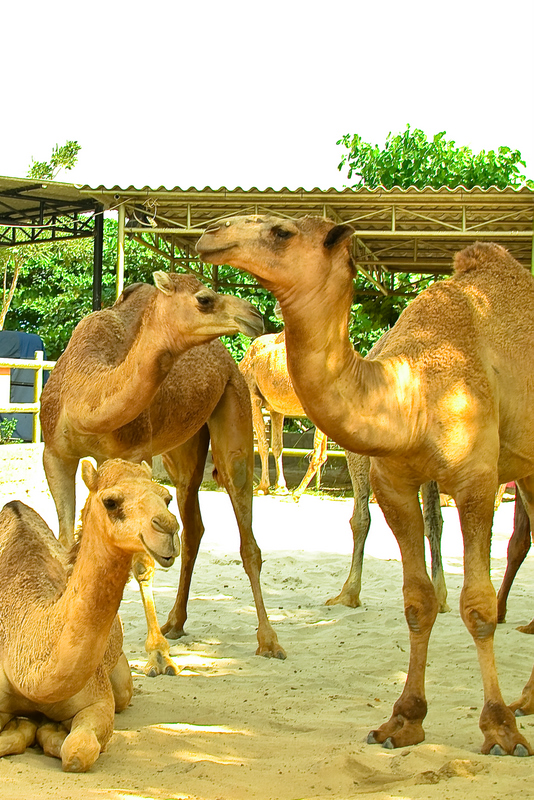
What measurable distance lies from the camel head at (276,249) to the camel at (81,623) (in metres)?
0.84

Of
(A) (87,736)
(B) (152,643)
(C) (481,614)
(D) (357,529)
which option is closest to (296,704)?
(B) (152,643)

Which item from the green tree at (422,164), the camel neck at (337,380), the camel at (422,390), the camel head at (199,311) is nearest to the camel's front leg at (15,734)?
the camel at (422,390)

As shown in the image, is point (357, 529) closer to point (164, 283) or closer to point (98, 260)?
point (164, 283)

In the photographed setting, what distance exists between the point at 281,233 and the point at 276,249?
6 cm

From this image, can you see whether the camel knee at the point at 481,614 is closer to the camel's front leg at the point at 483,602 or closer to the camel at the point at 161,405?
the camel's front leg at the point at 483,602

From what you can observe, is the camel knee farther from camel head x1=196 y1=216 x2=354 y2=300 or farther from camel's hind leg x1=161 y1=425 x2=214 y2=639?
camel's hind leg x1=161 y1=425 x2=214 y2=639

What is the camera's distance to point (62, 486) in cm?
504

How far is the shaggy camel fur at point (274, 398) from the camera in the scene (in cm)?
1327

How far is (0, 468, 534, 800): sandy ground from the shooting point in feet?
10.5

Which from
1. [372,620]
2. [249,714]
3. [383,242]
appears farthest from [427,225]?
[249,714]

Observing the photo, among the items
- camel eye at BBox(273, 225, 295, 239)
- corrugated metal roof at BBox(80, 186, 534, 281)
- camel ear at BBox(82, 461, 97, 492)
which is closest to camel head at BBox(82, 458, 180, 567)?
camel ear at BBox(82, 461, 97, 492)

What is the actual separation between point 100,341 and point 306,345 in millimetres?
2215

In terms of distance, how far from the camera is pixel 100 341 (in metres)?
5.17

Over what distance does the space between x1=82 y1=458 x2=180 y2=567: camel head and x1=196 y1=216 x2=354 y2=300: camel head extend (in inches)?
32.6
